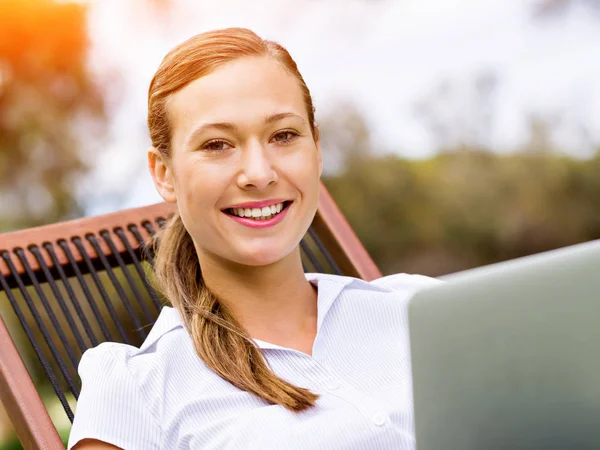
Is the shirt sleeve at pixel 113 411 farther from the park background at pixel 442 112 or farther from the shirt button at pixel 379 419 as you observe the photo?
the park background at pixel 442 112

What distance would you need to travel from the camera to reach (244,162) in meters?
1.23

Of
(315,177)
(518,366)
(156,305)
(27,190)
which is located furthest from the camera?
(27,190)

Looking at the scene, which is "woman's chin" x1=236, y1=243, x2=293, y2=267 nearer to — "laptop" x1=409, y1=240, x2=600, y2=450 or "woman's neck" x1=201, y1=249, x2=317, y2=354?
"woman's neck" x1=201, y1=249, x2=317, y2=354

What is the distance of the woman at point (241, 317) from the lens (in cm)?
117

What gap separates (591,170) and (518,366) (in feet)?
16.6

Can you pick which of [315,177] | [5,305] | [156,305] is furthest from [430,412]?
[5,305]

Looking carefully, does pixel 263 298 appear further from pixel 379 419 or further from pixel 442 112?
pixel 442 112

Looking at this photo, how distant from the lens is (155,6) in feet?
16.1

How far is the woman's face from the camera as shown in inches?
48.4

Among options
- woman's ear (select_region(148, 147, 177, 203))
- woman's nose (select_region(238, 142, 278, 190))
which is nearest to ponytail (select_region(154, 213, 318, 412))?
woman's ear (select_region(148, 147, 177, 203))

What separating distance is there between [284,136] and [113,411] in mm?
478

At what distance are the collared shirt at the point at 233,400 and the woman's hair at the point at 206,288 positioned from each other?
0.02 meters

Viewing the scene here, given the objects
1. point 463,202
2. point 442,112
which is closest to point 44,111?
point 442,112

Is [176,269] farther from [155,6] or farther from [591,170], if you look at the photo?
[591,170]
